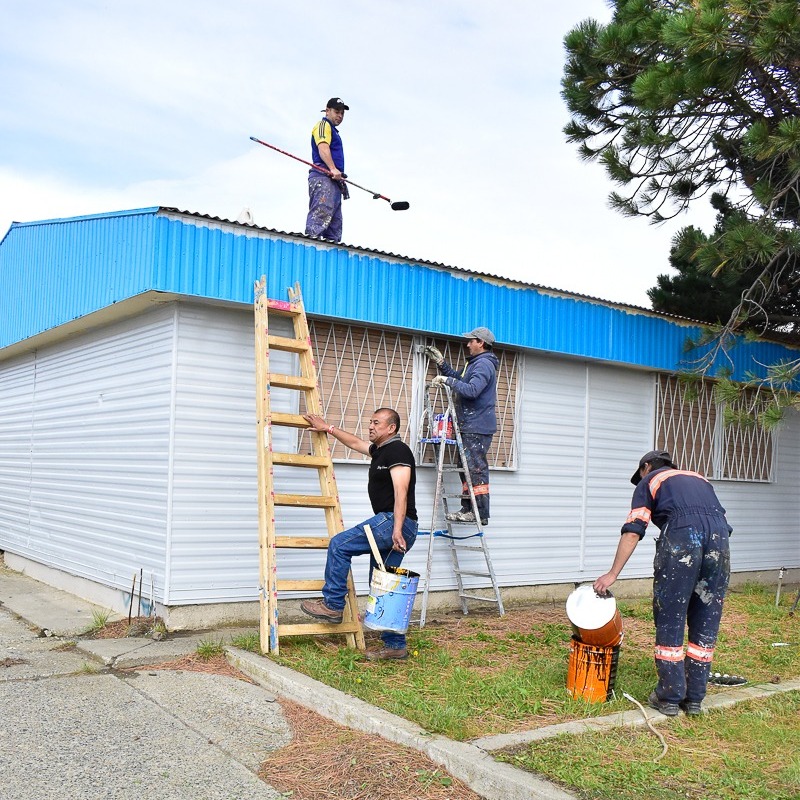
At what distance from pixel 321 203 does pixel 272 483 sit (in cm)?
419

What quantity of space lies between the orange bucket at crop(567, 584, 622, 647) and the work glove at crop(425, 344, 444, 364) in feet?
11.5

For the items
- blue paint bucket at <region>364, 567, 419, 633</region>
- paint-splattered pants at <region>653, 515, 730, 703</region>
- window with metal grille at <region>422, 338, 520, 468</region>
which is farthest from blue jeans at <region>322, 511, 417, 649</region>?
window with metal grille at <region>422, 338, 520, 468</region>

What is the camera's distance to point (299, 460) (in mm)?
6992

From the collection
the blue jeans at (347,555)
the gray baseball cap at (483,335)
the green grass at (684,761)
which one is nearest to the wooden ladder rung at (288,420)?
the blue jeans at (347,555)

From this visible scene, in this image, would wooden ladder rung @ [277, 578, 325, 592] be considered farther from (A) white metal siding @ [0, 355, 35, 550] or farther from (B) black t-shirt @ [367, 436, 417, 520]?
(A) white metal siding @ [0, 355, 35, 550]

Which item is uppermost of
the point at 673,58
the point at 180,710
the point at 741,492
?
the point at 673,58

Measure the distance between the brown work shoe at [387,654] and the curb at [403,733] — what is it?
71cm

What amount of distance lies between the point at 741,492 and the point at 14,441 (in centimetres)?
1012

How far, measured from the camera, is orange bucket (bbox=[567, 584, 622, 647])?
554cm

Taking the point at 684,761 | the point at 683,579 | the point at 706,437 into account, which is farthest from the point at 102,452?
the point at 706,437

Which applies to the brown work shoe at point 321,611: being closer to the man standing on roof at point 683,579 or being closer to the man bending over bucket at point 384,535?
the man bending over bucket at point 384,535

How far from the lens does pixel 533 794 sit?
413 centimetres

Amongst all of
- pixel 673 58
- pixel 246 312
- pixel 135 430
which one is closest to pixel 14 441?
pixel 135 430

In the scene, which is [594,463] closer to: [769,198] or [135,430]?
[769,198]
